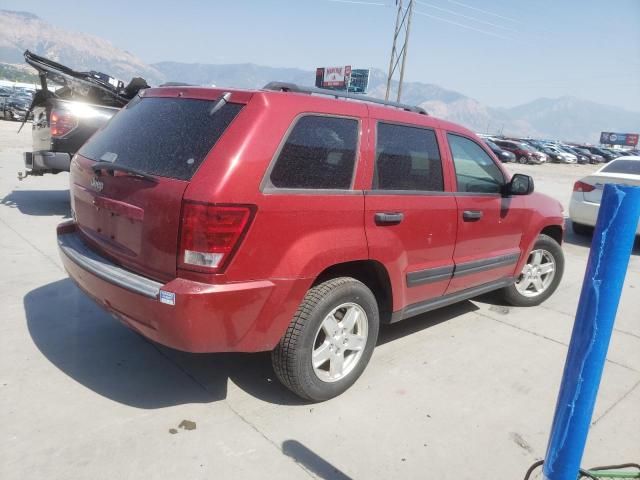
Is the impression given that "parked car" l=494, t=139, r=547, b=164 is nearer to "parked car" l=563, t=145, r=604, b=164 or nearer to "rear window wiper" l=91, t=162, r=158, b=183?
"parked car" l=563, t=145, r=604, b=164

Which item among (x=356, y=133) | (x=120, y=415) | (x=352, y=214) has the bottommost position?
(x=120, y=415)

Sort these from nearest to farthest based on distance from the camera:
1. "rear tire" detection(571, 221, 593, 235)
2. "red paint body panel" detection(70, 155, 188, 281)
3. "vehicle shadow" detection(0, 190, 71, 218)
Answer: "red paint body panel" detection(70, 155, 188, 281) < "vehicle shadow" detection(0, 190, 71, 218) < "rear tire" detection(571, 221, 593, 235)

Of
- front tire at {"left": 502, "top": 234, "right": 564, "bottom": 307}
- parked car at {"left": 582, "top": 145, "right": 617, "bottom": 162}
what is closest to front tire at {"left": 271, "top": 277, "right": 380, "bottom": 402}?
front tire at {"left": 502, "top": 234, "right": 564, "bottom": 307}

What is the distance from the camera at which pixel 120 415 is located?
2.67 meters

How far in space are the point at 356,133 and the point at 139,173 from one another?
4.15 ft

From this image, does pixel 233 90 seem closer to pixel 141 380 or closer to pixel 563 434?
pixel 141 380

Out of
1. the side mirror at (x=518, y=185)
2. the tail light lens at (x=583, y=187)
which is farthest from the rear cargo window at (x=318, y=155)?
the tail light lens at (x=583, y=187)

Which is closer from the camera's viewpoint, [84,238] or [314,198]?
[314,198]

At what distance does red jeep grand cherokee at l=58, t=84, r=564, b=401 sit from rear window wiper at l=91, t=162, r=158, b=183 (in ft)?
0.04

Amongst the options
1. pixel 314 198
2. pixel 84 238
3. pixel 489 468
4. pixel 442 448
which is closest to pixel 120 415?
pixel 84 238

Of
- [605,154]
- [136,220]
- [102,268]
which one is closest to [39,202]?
[102,268]

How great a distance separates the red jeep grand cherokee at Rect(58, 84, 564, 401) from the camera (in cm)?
238

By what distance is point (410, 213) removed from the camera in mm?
3182

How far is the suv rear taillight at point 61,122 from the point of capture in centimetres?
659
